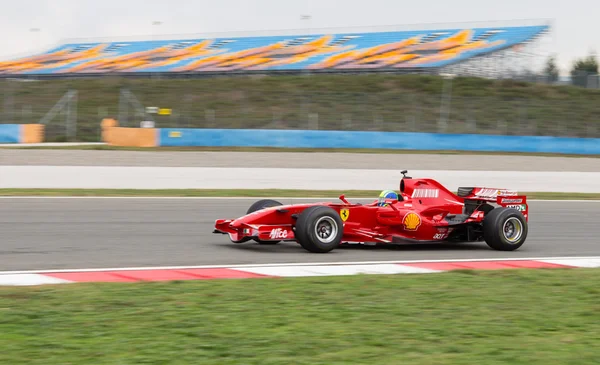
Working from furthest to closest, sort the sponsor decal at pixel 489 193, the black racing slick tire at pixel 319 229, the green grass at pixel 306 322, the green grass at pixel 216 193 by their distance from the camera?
the green grass at pixel 216 193 → the sponsor decal at pixel 489 193 → the black racing slick tire at pixel 319 229 → the green grass at pixel 306 322

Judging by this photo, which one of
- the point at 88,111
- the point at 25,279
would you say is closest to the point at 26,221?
the point at 25,279

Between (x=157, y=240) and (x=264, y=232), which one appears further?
(x=157, y=240)

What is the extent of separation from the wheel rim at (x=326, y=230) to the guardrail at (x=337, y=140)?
2007cm

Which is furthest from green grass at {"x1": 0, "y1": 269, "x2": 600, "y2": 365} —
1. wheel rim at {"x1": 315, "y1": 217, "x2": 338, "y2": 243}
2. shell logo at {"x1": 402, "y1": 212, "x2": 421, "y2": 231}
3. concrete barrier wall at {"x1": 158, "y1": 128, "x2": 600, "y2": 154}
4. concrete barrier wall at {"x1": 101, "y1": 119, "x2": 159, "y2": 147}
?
concrete barrier wall at {"x1": 101, "y1": 119, "x2": 159, "y2": 147}

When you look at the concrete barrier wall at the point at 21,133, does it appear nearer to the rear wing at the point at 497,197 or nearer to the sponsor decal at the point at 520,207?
the rear wing at the point at 497,197

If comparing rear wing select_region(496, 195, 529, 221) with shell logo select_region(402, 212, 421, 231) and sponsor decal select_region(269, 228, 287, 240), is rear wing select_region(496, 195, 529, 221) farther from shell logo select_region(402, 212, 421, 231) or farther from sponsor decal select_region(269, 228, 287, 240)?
sponsor decal select_region(269, 228, 287, 240)

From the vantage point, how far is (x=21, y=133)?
30.1 metres

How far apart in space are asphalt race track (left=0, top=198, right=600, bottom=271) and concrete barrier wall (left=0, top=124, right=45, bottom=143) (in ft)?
53.2

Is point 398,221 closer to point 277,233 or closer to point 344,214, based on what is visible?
point 344,214

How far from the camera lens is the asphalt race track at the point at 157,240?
28.1 ft

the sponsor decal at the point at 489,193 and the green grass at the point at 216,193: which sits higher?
the sponsor decal at the point at 489,193

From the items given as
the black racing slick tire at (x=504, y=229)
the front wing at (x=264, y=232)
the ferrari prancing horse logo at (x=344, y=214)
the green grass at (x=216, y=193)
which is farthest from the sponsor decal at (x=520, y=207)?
the green grass at (x=216, y=193)

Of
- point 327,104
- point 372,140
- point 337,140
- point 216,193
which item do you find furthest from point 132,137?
point 216,193

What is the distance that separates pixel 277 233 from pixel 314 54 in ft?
144
